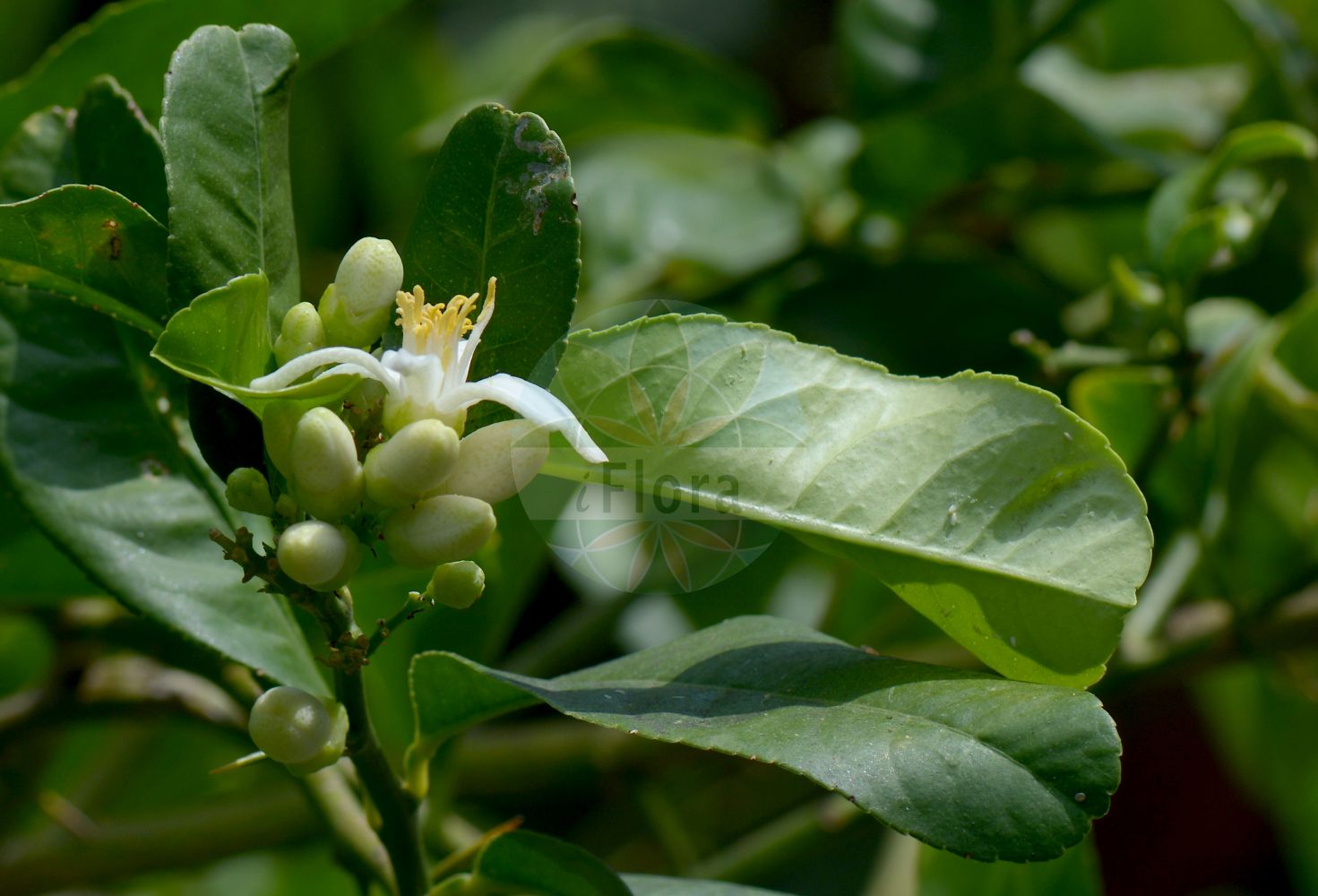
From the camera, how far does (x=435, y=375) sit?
502 millimetres

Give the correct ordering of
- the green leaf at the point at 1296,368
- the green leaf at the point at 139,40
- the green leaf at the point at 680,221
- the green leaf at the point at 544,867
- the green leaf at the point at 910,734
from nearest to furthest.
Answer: the green leaf at the point at 910,734
the green leaf at the point at 544,867
the green leaf at the point at 139,40
the green leaf at the point at 1296,368
the green leaf at the point at 680,221

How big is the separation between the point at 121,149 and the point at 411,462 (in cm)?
29

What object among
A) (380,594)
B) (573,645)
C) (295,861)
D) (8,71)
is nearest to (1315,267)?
(573,645)

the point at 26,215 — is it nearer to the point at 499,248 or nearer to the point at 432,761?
the point at 499,248

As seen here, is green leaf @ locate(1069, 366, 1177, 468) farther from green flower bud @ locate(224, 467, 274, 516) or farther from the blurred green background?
green flower bud @ locate(224, 467, 274, 516)

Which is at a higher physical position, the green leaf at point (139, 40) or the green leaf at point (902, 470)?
the green leaf at point (139, 40)

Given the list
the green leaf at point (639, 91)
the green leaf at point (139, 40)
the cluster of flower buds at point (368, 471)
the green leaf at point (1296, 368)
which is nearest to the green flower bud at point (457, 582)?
→ the cluster of flower buds at point (368, 471)

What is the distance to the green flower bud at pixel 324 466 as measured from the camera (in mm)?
478

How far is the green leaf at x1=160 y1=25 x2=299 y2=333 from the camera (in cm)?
51

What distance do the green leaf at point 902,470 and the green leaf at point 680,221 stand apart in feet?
2.03

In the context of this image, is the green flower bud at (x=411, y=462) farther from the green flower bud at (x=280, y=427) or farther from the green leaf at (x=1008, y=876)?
the green leaf at (x=1008, y=876)

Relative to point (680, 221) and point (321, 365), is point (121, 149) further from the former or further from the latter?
point (680, 221)

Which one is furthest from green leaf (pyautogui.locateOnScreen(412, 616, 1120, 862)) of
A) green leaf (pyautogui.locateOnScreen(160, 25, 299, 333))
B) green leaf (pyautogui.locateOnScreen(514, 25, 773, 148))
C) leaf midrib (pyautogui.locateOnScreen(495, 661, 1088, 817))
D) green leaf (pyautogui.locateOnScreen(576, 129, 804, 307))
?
green leaf (pyautogui.locateOnScreen(514, 25, 773, 148))

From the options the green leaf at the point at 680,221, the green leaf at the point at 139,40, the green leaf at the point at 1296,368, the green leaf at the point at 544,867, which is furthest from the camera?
the green leaf at the point at 680,221
